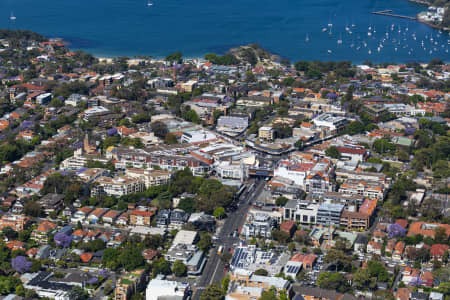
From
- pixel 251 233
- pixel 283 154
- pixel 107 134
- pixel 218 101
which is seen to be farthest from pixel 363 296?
pixel 218 101

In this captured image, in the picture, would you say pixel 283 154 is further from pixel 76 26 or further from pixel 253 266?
pixel 76 26

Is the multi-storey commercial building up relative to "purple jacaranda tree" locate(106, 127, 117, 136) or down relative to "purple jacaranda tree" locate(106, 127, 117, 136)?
down

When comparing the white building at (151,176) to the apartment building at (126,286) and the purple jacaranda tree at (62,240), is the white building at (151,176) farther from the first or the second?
the apartment building at (126,286)

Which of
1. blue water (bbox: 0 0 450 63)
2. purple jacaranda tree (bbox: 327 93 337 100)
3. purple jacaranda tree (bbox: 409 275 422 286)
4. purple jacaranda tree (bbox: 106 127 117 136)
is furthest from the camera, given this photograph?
blue water (bbox: 0 0 450 63)

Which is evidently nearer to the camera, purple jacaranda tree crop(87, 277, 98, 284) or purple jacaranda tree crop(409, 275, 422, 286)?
purple jacaranda tree crop(409, 275, 422, 286)

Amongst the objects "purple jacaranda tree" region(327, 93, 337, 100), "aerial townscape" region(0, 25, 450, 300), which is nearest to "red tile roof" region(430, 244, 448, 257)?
"aerial townscape" region(0, 25, 450, 300)

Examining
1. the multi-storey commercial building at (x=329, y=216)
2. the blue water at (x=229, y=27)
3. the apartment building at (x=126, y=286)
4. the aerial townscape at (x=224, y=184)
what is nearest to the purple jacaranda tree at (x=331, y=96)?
the aerial townscape at (x=224, y=184)

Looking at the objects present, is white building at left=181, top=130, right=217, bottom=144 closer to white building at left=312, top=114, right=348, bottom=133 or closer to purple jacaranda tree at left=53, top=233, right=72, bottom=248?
white building at left=312, top=114, right=348, bottom=133
